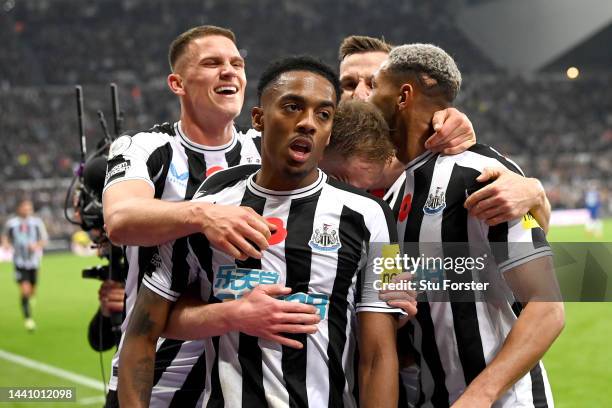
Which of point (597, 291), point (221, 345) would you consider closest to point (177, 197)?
point (221, 345)

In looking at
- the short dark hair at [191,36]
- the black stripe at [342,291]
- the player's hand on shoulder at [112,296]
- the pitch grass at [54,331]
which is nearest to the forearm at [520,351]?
the black stripe at [342,291]

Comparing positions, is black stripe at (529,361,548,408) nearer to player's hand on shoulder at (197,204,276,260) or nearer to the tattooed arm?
player's hand on shoulder at (197,204,276,260)

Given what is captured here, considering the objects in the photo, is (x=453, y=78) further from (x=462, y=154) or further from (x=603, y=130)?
(x=603, y=130)

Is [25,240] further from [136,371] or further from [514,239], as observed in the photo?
[514,239]

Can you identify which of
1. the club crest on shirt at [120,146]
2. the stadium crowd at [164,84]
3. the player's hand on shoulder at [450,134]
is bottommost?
the player's hand on shoulder at [450,134]

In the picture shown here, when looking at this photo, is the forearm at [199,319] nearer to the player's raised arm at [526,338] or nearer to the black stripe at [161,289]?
the black stripe at [161,289]

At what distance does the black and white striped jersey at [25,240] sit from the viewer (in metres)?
15.4

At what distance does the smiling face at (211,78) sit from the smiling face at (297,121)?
1304 mm

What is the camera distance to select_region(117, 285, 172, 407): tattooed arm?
256cm

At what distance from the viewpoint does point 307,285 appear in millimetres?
2424

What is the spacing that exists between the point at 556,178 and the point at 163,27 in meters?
20.1

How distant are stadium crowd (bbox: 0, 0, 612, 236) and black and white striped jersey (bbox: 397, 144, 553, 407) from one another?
2938 cm

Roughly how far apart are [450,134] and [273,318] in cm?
92

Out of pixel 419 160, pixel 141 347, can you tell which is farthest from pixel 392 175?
pixel 141 347
